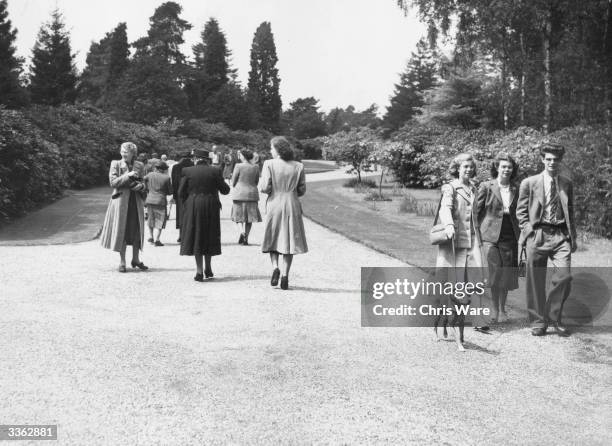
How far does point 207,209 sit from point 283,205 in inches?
45.5

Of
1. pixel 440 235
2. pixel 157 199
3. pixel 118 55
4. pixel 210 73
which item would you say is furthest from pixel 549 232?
pixel 210 73

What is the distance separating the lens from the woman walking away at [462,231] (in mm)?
6078

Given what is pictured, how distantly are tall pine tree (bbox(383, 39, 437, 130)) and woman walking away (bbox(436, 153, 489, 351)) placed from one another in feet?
225

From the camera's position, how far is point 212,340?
6059 millimetres

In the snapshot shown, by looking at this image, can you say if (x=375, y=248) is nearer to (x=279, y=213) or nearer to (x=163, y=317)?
(x=279, y=213)

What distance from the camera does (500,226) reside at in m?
7.03

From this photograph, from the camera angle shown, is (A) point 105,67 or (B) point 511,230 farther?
(A) point 105,67

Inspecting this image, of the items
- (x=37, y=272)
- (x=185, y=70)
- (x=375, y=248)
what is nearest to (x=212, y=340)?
(x=37, y=272)

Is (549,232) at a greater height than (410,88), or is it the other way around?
(410,88)

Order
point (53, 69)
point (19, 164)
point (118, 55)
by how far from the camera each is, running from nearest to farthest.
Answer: point (19, 164) → point (53, 69) → point (118, 55)

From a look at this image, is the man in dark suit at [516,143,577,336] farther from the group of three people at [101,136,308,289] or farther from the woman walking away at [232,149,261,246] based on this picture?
the woman walking away at [232,149,261,246]

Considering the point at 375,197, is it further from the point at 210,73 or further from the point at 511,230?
the point at 210,73

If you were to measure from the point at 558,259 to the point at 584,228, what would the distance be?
28.4ft

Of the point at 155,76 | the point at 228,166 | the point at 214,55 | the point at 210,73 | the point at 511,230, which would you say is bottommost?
the point at 511,230
